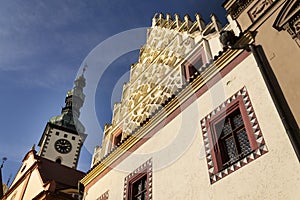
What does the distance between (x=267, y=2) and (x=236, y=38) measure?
0.95 metres

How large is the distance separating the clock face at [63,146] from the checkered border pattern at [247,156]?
32242 mm

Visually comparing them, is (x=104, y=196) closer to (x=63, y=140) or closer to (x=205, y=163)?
(x=205, y=163)

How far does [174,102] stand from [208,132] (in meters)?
1.73

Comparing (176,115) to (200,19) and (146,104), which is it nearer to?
(146,104)

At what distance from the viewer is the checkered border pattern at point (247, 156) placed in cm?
506

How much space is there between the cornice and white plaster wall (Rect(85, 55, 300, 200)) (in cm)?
34

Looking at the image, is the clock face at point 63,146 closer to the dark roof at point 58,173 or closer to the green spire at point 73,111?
the green spire at point 73,111

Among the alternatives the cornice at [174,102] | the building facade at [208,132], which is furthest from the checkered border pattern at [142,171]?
the cornice at [174,102]

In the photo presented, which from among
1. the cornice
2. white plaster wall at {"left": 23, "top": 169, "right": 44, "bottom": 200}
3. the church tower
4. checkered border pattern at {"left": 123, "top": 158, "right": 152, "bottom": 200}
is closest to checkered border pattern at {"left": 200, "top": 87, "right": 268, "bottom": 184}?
the cornice

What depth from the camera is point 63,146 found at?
3659cm

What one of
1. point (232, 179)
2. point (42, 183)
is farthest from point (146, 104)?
point (42, 183)

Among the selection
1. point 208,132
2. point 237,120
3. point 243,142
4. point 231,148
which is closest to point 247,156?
point 243,142

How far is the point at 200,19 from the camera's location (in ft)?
33.3

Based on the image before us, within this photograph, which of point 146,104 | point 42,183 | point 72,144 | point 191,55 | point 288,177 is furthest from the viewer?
point 72,144
